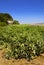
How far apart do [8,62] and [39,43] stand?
1.83 m

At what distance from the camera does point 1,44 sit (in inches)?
370

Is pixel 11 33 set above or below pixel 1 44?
above

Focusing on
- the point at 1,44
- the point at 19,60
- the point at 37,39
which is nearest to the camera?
the point at 19,60

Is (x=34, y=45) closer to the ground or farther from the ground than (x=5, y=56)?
farther from the ground

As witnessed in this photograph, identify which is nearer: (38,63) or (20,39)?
(38,63)

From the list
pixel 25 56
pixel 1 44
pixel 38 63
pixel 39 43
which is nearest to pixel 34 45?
pixel 39 43

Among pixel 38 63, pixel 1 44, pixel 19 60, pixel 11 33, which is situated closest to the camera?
pixel 38 63

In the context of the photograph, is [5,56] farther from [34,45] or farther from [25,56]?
[34,45]

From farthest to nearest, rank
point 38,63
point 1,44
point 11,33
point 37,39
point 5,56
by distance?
point 11,33 < point 1,44 < point 37,39 < point 5,56 < point 38,63

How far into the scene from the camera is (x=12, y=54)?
7.12 metres

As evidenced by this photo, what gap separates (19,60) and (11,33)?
12.0 ft

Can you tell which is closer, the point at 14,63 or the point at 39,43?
the point at 14,63

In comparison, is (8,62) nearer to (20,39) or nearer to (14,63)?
(14,63)

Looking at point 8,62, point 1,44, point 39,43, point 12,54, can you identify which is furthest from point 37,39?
point 1,44
